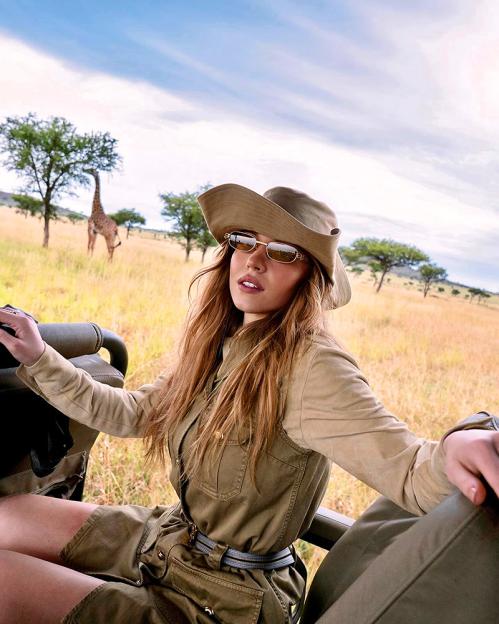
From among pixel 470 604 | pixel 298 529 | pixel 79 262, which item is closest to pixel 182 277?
pixel 79 262

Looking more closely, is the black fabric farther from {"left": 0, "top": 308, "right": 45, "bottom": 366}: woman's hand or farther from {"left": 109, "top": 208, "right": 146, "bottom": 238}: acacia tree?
{"left": 109, "top": 208, "right": 146, "bottom": 238}: acacia tree

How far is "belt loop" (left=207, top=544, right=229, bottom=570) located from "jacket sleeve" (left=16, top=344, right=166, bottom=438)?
332 millimetres

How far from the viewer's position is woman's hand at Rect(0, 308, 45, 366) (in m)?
1.03

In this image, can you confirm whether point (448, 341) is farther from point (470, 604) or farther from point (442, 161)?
point (470, 604)

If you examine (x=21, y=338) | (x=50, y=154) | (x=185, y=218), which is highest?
(x=50, y=154)

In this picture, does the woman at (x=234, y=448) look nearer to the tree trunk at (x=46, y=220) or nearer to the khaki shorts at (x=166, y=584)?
the khaki shorts at (x=166, y=584)

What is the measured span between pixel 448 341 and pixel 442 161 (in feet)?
2.44

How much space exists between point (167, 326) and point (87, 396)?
1.58m

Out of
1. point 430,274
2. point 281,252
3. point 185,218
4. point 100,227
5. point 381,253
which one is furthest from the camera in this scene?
point 381,253

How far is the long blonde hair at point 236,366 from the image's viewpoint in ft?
3.03

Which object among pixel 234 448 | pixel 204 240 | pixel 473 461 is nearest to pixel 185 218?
pixel 204 240

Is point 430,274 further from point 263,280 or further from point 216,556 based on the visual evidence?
point 216,556

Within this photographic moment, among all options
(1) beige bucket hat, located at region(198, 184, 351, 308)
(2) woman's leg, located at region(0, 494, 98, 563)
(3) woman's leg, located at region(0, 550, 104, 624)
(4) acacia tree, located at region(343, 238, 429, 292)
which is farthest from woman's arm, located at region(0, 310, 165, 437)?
(4) acacia tree, located at region(343, 238, 429, 292)

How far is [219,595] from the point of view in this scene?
0.90 meters
